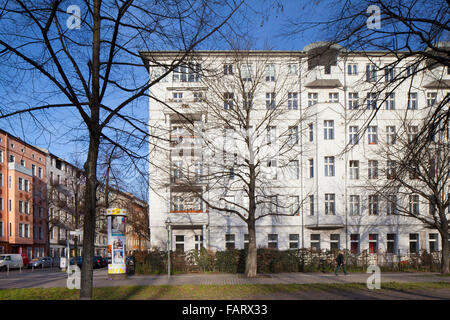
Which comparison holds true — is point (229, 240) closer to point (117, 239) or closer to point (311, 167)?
point (311, 167)

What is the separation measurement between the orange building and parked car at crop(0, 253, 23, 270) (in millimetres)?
10805

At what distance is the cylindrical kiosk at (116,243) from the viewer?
79.5 feet

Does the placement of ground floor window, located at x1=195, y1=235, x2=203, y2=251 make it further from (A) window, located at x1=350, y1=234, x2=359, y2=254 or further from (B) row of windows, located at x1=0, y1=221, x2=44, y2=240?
(B) row of windows, located at x1=0, y1=221, x2=44, y2=240

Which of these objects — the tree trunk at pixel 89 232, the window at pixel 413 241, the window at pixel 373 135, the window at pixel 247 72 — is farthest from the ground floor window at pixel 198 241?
the tree trunk at pixel 89 232

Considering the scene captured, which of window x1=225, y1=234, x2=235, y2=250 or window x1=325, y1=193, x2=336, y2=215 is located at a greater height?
window x1=325, y1=193, x2=336, y2=215

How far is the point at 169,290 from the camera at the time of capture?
16078 mm

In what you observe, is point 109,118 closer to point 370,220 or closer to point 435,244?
point 370,220

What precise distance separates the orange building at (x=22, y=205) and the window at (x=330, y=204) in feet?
113

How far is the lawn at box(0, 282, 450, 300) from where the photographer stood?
A: 13.9 m

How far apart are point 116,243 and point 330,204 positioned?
19.6m

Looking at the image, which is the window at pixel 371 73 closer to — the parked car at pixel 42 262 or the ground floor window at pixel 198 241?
the ground floor window at pixel 198 241

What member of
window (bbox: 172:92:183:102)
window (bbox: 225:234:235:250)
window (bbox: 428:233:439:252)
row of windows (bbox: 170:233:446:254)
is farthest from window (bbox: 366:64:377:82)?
window (bbox: 428:233:439:252)

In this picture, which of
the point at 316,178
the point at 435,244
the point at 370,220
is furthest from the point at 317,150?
the point at 435,244
